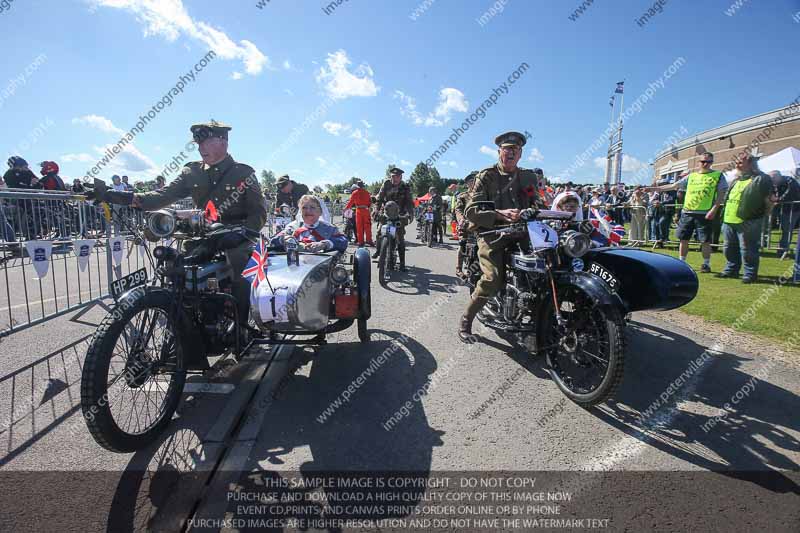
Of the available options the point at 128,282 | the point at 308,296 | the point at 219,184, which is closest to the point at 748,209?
the point at 308,296

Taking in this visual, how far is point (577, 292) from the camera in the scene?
3.22 metres

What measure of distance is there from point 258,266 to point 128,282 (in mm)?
885

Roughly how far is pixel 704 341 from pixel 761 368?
726 mm

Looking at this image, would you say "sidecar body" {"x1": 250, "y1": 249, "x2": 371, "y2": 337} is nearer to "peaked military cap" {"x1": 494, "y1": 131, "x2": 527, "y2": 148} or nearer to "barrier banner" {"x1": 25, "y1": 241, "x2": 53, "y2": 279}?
"peaked military cap" {"x1": 494, "y1": 131, "x2": 527, "y2": 148}

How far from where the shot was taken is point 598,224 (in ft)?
13.9

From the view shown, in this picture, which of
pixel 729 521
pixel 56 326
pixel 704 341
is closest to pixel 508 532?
pixel 729 521

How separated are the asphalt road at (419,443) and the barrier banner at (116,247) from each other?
1.59m

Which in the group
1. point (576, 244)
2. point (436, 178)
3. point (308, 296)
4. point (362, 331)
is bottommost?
point (362, 331)

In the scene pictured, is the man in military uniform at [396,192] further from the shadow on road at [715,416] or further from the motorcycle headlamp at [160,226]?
the motorcycle headlamp at [160,226]

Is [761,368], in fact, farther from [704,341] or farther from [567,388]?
[567,388]

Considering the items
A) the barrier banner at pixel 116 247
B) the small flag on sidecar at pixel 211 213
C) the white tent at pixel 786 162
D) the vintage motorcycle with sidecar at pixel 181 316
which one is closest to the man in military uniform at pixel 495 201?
the vintage motorcycle with sidecar at pixel 181 316

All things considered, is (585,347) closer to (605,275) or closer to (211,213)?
(605,275)

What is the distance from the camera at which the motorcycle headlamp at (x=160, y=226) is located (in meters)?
2.85

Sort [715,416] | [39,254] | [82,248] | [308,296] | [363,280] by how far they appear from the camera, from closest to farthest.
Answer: [715,416]
[308,296]
[363,280]
[39,254]
[82,248]
